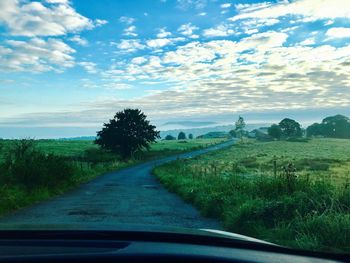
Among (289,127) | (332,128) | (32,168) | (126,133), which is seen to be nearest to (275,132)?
(289,127)

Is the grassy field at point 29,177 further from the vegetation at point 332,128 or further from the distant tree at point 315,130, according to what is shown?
the distant tree at point 315,130

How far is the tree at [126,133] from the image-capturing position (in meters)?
63.2

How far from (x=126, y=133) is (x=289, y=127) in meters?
101

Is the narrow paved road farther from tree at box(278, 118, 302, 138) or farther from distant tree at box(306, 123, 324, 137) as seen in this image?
distant tree at box(306, 123, 324, 137)

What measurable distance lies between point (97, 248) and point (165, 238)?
377mm

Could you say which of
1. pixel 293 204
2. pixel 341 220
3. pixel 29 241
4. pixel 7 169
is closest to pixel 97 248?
pixel 29 241

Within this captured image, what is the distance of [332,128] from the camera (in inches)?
6398

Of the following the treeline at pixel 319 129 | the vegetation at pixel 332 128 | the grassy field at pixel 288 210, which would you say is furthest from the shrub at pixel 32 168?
the vegetation at pixel 332 128

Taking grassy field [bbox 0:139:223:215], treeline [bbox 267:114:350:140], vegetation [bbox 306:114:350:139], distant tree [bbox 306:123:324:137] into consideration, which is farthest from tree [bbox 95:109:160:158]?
distant tree [bbox 306:123:324:137]

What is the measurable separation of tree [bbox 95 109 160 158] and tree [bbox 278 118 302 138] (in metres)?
97.3

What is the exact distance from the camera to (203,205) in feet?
44.7

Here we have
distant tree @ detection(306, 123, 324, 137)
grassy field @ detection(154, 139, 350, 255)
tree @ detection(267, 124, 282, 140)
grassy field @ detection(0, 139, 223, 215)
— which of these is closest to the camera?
grassy field @ detection(154, 139, 350, 255)

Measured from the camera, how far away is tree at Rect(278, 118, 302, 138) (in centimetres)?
15512

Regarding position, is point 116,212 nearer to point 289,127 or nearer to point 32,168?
point 32,168
